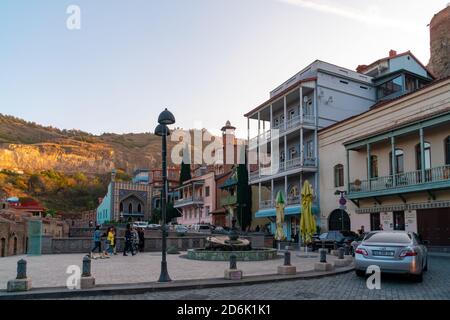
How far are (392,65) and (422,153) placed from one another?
17.9 meters

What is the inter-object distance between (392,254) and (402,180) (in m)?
15.0

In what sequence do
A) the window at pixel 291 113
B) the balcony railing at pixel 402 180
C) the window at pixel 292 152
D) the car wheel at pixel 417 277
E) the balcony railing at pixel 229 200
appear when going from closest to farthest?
the car wheel at pixel 417 277 → the balcony railing at pixel 402 180 → the window at pixel 292 152 → the window at pixel 291 113 → the balcony railing at pixel 229 200

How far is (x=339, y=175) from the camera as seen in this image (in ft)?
103

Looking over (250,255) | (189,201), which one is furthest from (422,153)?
(189,201)

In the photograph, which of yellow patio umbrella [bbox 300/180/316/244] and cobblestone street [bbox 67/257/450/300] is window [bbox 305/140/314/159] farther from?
cobblestone street [bbox 67/257/450/300]

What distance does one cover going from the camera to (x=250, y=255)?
18.9m

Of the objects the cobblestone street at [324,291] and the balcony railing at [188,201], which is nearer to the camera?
the cobblestone street at [324,291]

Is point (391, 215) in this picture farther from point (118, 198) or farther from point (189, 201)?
point (118, 198)

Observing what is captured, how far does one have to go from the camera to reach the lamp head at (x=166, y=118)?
38.2ft

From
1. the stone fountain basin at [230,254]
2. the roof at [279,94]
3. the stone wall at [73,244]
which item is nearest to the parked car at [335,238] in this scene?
the stone fountain basin at [230,254]

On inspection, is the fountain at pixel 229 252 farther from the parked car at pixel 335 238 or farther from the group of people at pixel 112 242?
the parked car at pixel 335 238

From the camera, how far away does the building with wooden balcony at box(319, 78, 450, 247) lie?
22.9 metres

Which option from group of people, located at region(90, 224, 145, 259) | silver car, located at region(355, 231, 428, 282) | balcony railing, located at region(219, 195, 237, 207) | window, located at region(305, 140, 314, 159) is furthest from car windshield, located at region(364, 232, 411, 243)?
balcony railing, located at region(219, 195, 237, 207)

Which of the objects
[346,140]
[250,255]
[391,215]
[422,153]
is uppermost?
[346,140]
